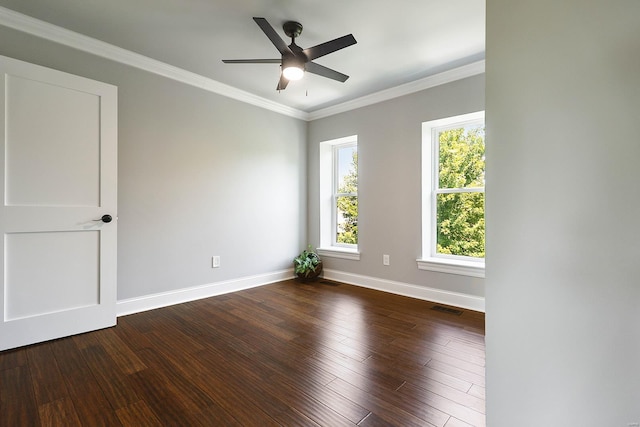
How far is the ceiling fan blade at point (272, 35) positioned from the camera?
1.88 meters

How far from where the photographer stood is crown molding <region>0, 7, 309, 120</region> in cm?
218

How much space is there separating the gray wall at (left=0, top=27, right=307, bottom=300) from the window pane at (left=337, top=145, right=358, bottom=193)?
0.73 m

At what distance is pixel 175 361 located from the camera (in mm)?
1870

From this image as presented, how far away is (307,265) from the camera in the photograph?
157 inches

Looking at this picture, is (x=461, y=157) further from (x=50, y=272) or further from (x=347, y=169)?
(x=50, y=272)

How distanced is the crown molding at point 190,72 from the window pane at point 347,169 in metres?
0.59

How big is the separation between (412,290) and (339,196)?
5.76ft

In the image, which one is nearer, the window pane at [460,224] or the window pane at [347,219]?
the window pane at [460,224]

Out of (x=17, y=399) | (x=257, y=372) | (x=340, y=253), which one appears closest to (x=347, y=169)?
(x=340, y=253)

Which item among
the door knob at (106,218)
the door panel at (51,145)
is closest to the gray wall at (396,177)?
the door knob at (106,218)

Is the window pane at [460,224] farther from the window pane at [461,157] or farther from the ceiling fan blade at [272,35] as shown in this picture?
the ceiling fan blade at [272,35]

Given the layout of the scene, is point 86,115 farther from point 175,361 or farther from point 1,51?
point 175,361

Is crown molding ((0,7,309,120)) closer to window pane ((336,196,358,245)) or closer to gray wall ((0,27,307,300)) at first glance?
gray wall ((0,27,307,300))

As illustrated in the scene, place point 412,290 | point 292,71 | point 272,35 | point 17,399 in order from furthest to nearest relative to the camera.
Result: 1. point 412,290
2. point 292,71
3. point 272,35
4. point 17,399
